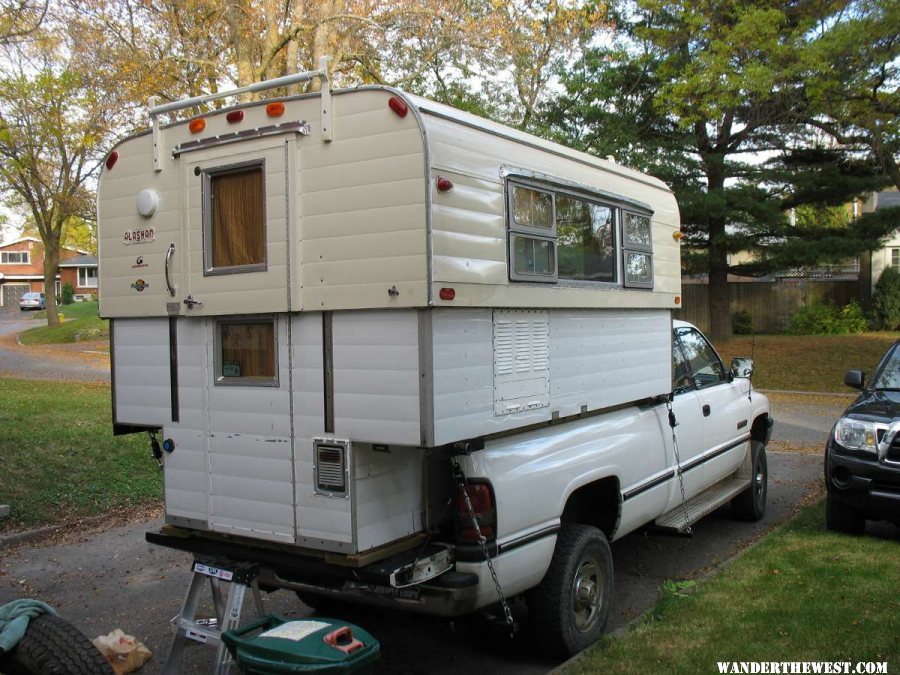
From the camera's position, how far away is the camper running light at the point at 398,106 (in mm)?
3768

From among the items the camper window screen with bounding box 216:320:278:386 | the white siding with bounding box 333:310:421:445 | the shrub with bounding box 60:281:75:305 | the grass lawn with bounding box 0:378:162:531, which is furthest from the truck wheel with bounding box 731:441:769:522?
the shrub with bounding box 60:281:75:305

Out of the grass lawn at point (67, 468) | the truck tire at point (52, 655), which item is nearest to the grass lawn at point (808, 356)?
the grass lawn at point (67, 468)

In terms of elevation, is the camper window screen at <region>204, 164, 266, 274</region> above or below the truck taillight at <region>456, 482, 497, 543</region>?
above

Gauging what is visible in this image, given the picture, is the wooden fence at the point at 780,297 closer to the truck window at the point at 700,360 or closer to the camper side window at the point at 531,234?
the truck window at the point at 700,360

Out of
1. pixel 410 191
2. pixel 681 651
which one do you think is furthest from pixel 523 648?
pixel 410 191

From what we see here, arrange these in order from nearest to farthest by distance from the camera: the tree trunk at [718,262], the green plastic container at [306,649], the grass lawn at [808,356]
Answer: the green plastic container at [306,649] < the grass lawn at [808,356] < the tree trunk at [718,262]

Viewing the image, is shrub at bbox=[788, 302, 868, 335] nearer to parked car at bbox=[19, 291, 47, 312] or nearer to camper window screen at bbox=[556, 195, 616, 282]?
camper window screen at bbox=[556, 195, 616, 282]

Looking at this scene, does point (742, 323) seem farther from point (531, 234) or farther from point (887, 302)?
point (531, 234)

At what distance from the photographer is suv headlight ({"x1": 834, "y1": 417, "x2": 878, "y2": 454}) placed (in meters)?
6.29

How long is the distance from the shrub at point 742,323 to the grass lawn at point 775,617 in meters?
20.6

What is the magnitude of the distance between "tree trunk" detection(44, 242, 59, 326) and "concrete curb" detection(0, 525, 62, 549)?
3032cm

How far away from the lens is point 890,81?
A: 617 inches

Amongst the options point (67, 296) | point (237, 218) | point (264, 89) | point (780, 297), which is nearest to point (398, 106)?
point (264, 89)

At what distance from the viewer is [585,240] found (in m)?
5.22
